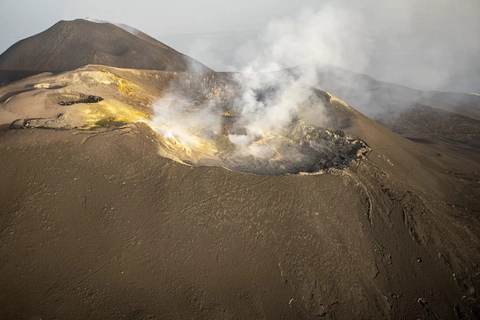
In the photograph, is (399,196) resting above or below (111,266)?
above

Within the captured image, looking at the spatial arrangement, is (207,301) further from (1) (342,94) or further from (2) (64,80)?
(1) (342,94)

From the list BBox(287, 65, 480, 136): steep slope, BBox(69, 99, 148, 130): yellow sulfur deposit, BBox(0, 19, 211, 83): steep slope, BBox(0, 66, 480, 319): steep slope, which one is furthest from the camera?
BBox(0, 19, 211, 83): steep slope

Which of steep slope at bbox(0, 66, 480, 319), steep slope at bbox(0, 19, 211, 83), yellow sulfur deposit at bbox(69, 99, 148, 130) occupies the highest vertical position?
steep slope at bbox(0, 19, 211, 83)

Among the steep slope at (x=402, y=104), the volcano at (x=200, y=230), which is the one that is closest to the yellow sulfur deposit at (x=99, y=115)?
the volcano at (x=200, y=230)

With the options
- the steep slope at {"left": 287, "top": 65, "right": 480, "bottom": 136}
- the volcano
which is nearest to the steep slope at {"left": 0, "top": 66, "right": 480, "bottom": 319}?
the volcano

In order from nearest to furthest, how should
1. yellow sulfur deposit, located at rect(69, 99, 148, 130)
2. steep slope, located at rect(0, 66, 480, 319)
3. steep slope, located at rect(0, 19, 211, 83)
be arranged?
steep slope, located at rect(0, 66, 480, 319) < yellow sulfur deposit, located at rect(69, 99, 148, 130) < steep slope, located at rect(0, 19, 211, 83)

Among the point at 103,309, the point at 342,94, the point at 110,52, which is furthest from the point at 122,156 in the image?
the point at 342,94

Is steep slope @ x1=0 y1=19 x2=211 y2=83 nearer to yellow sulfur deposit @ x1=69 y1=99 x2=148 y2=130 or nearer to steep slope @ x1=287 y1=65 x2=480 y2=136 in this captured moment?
steep slope @ x1=287 y1=65 x2=480 y2=136
